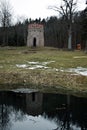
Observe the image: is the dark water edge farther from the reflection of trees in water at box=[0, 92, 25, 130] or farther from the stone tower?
the stone tower

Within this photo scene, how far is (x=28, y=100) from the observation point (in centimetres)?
1614

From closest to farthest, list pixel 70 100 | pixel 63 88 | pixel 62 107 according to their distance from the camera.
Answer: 1. pixel 62 107
2. pixel 70 100
3. pixel 63 88

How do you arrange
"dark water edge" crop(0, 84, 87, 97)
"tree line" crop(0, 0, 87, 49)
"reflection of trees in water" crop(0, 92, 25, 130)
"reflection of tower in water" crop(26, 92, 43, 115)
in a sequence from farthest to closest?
"tree line" crop(0, 0, 87, 49), "dark water edge" crop(0, 84, 87, 97), "reflection of tower in water" crop(26, 92, 43, 115), "reflection of trees in water" crop(0, 92, 25, 130)

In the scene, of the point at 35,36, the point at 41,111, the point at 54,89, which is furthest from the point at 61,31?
the point at 41,111

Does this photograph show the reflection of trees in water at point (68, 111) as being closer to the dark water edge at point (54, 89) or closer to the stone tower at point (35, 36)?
the dark water edge at point (54, 89)

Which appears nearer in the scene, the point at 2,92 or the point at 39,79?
the point at 2,92

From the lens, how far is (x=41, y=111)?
13922mm

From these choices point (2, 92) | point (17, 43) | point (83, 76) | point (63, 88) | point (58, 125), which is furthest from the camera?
point (17, 43)

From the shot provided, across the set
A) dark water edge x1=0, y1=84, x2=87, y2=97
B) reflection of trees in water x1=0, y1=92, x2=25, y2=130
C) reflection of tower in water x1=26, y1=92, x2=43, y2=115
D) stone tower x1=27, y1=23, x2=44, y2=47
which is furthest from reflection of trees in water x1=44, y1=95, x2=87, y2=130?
stone tower x1=27, y1=23, x2=44, y2=47

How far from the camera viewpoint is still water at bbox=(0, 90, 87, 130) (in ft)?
38.1

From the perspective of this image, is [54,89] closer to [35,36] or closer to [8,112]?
[8,112]

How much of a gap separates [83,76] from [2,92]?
6301 mm

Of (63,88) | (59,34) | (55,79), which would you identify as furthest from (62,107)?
(59,34)

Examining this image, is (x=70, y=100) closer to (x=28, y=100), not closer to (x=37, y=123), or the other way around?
(x=28, y=100)
